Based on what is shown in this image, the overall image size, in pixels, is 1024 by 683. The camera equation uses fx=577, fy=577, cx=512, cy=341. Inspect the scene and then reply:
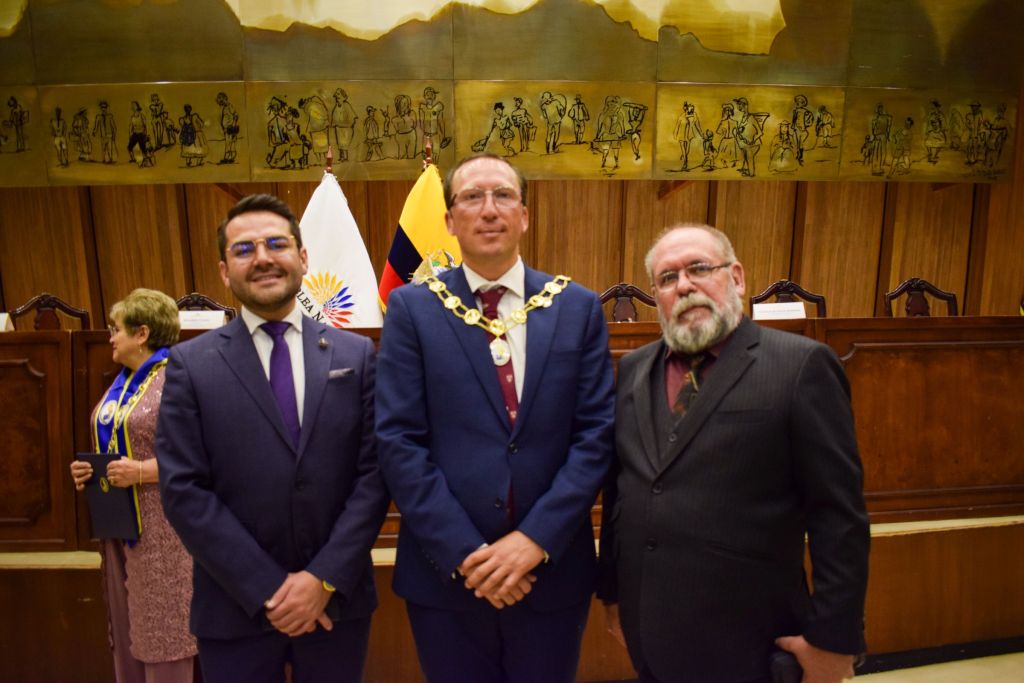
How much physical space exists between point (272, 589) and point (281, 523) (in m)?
0.15

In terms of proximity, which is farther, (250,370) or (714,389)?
(250,370)

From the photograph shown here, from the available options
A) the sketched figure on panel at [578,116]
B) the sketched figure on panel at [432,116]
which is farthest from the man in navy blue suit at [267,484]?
the sketched figure on panel at [578,116]

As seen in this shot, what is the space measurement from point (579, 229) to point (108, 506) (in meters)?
4.16

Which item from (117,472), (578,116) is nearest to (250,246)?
(117,472)

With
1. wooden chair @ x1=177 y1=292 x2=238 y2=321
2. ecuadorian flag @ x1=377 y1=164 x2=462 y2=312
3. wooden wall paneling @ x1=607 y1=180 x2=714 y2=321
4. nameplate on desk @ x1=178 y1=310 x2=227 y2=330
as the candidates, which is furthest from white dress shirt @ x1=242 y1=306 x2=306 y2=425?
wooden wall paneling @ x1=607 y1=180 x2=714 y2=321

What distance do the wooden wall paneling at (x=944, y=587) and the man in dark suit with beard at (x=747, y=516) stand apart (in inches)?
70.2

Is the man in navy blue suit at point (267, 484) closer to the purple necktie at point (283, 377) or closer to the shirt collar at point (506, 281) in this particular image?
the purple necktie at point (283, 377)

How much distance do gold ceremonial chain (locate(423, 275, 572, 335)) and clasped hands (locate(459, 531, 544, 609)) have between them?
50 centimetres

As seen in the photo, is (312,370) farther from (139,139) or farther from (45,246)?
(45,246)

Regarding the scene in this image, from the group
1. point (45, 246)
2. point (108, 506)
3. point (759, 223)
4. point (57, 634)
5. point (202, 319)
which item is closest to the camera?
point (108, 506)

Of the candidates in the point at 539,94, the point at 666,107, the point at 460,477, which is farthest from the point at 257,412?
the point at 666,107

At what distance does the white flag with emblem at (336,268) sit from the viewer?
139 inches

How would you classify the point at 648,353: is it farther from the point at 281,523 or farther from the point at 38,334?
the point at 38,334

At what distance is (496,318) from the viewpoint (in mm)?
1486
